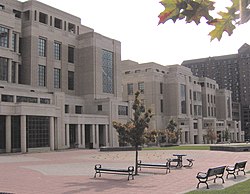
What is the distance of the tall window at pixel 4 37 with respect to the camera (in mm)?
60375

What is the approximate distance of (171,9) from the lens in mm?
2248

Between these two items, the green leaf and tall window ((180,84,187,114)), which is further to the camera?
tall window ((180,84,187,114))

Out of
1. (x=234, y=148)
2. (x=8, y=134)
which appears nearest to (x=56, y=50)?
(x=8, y=134)

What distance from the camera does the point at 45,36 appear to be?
71125mm

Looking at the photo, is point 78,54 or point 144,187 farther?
point 78,54

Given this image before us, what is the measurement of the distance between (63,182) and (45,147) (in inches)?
1520

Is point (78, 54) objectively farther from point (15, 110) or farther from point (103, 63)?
point (15, 110)

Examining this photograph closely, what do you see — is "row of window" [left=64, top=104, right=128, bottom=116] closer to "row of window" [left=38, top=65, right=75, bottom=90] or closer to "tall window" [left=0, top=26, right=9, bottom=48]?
"row of window" [left=38, top=65, right=75, bottom=90]

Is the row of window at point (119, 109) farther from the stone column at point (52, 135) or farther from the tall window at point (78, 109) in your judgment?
the stone column at point (52, 135)

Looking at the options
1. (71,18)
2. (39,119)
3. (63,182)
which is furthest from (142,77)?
(63,182)

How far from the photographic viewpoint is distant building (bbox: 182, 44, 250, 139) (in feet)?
544

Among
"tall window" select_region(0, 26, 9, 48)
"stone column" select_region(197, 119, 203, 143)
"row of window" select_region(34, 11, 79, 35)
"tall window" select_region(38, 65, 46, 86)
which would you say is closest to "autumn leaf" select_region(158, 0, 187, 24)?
"tall window" select_region(0, 26, 9, 48)

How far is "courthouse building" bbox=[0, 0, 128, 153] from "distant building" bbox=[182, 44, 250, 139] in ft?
321

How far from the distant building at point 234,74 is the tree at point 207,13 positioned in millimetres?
167268
